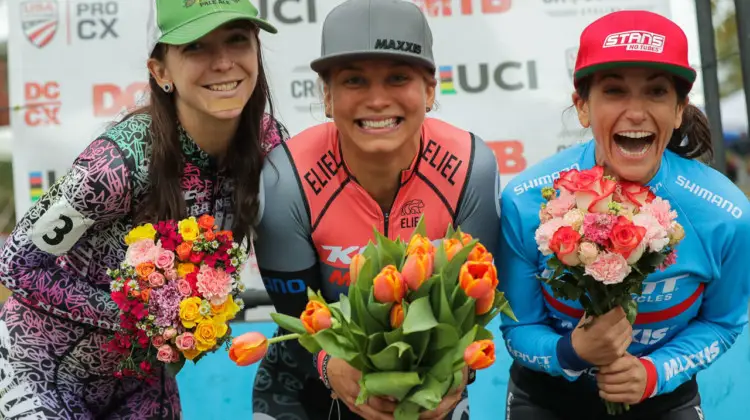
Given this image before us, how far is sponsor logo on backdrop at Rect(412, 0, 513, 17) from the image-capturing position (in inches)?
186

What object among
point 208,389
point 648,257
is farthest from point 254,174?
point 208,389

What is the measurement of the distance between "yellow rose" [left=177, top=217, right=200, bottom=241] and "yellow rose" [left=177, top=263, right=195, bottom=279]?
77mm

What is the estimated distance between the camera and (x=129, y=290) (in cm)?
260

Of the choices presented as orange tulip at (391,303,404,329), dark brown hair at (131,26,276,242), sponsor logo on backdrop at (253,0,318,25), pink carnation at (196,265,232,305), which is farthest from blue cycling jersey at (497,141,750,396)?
sponsor logo on backdrop at (253,0,318,25)

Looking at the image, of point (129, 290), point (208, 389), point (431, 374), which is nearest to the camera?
point (431, 374)

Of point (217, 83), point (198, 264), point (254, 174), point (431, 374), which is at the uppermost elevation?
point (217, 83)

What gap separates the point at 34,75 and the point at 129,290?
2.60m

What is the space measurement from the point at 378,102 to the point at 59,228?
1.06 m

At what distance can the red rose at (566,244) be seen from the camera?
7.63 ft

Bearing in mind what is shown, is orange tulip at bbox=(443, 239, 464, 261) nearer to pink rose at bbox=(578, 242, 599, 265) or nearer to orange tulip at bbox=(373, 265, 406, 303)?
orange tulip at bbox=(373, 265, 406, 303)

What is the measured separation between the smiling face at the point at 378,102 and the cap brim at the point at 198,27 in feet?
1.18

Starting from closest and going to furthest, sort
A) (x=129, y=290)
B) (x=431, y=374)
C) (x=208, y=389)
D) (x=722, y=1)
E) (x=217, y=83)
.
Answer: (x=431, y=374) < (x=129, y=290) < (x=217, y=83) < (x=208, y=389) < (x=722, y=1)

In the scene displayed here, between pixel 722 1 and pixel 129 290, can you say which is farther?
pixel 722 1

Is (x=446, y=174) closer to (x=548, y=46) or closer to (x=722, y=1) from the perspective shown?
(x=548, y=46)
